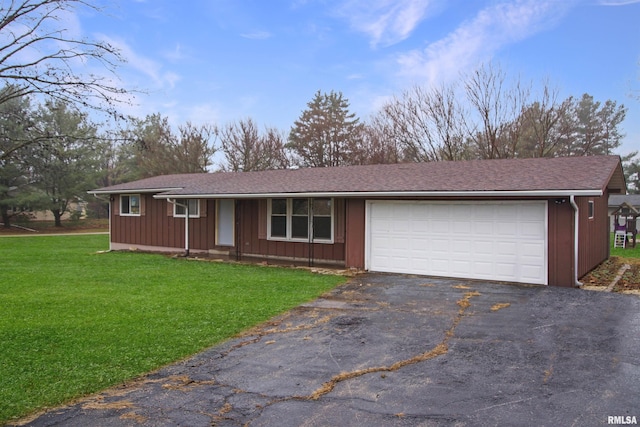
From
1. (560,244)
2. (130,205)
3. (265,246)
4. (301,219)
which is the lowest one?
(265,246)

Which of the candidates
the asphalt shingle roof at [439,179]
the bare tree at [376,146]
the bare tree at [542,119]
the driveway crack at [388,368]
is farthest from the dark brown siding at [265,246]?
the bare tree at [542,119]

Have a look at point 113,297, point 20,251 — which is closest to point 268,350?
point 113,297

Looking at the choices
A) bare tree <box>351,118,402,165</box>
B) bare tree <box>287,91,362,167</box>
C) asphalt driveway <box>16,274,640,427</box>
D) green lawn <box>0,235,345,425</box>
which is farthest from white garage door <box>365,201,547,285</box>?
bare tree <box>287,91,362,167</box>

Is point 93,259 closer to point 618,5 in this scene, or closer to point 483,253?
point 483,253

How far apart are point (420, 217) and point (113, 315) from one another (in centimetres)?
693

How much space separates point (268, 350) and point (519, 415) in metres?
2.86

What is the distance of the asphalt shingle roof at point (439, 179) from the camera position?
9487 mm

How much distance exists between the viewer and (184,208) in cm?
1567

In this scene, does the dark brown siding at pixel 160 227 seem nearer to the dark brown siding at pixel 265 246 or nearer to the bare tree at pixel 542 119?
the dark brown siding at pixel 265 246

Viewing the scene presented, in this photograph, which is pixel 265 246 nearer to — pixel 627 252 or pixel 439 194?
pixel 439 194

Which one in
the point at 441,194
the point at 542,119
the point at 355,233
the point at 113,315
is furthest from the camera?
the point at 542,119

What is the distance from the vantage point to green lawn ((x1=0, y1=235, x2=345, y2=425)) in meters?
4.40

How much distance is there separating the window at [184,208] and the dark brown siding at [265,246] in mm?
1945

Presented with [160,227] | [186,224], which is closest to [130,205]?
[160,227]
